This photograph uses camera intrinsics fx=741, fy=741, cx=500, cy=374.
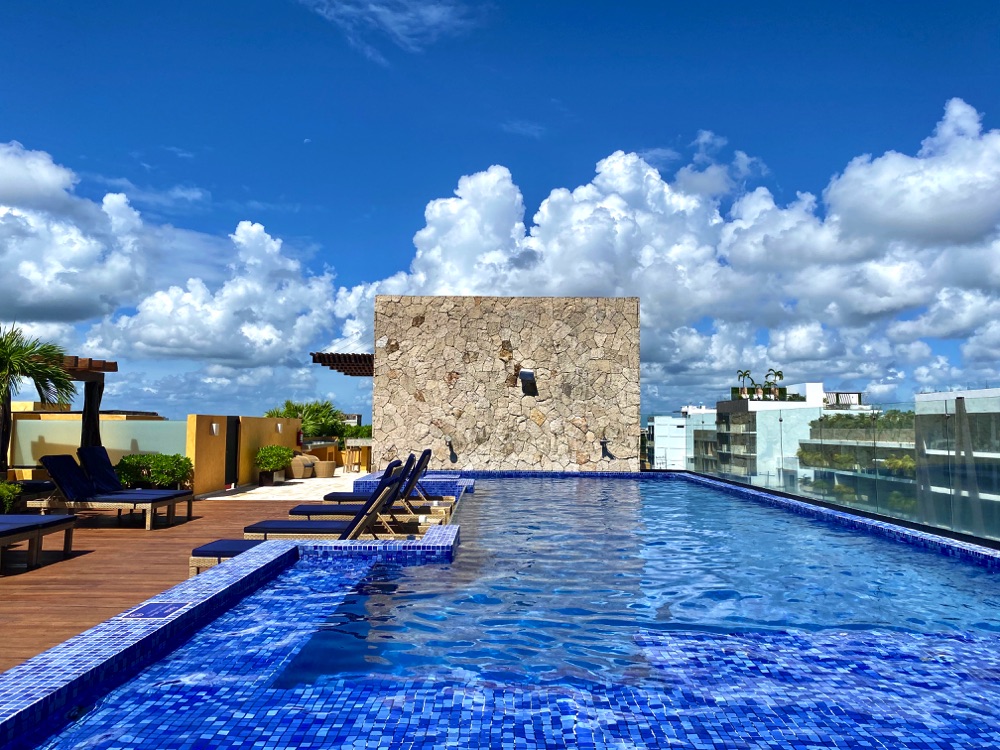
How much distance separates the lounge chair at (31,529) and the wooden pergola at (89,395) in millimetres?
4138

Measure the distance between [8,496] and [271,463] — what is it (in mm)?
7356

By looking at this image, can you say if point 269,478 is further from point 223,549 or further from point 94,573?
point 223,549

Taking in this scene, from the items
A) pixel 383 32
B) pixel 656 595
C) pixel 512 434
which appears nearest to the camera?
pixel 656 595

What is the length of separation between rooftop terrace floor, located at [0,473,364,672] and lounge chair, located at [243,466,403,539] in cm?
73

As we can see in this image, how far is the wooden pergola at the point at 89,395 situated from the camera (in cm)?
1051

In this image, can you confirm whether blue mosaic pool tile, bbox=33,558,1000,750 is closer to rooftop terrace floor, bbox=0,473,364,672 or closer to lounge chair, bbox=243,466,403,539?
rooftop terrace floor, bbox=0,473,364,672

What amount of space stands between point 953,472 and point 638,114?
1079 cm

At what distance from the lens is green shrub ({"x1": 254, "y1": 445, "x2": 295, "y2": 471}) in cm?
1520

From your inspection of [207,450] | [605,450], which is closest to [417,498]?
[207,450]

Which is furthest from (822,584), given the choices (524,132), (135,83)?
(524,132)

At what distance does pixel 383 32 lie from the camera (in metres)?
14.9

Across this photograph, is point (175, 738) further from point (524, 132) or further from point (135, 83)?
point (524, 132)

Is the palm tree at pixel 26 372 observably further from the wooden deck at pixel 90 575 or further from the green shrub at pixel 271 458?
the green shrub at pixel 271 458

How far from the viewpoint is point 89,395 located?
34.9 ft
